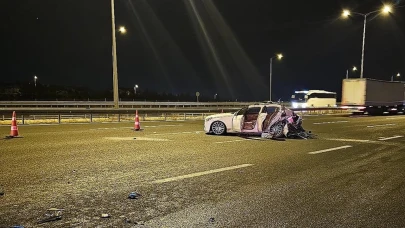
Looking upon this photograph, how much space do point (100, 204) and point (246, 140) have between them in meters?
8.35

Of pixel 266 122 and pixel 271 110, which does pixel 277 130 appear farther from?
pixel 271 110

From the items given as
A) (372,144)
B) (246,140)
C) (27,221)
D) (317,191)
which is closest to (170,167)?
(317,191)

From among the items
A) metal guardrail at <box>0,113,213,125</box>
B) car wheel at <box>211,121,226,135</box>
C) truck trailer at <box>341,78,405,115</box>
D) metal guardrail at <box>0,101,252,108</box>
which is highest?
truck trailer at <box>341,78,405,115</box>

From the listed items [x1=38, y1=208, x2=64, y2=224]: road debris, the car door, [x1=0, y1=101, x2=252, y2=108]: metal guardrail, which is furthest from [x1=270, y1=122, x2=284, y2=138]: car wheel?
[x1=0, y1=101, x2=252, y2=108]: metal guardrail

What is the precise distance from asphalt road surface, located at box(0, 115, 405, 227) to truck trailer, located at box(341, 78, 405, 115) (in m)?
23.7

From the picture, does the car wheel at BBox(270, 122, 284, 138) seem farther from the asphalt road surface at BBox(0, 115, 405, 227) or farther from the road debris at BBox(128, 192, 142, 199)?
the road debris at BBox(128, 192, 142, 199)

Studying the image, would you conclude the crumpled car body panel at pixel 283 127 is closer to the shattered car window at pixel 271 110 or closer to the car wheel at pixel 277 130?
the car wheel at pixel 277 130

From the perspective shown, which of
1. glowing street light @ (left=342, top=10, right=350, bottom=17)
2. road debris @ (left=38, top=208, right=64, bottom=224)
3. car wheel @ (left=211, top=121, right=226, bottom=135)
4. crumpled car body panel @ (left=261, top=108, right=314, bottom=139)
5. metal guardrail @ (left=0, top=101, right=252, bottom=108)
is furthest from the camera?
metal guardrail @ (left=0, top=101, right=252, bottom=108)

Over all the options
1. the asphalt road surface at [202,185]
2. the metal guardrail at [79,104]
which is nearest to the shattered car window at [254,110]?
the asphalt road surface at [202,185]

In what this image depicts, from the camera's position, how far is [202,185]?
6.22 m

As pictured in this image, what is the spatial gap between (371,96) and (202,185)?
31.6 m

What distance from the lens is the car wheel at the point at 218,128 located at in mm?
14579

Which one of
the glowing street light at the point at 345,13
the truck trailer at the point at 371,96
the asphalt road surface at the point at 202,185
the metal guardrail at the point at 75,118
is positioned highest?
the glowing street light at the point at 345,13

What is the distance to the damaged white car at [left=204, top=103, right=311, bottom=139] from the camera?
1369cm
